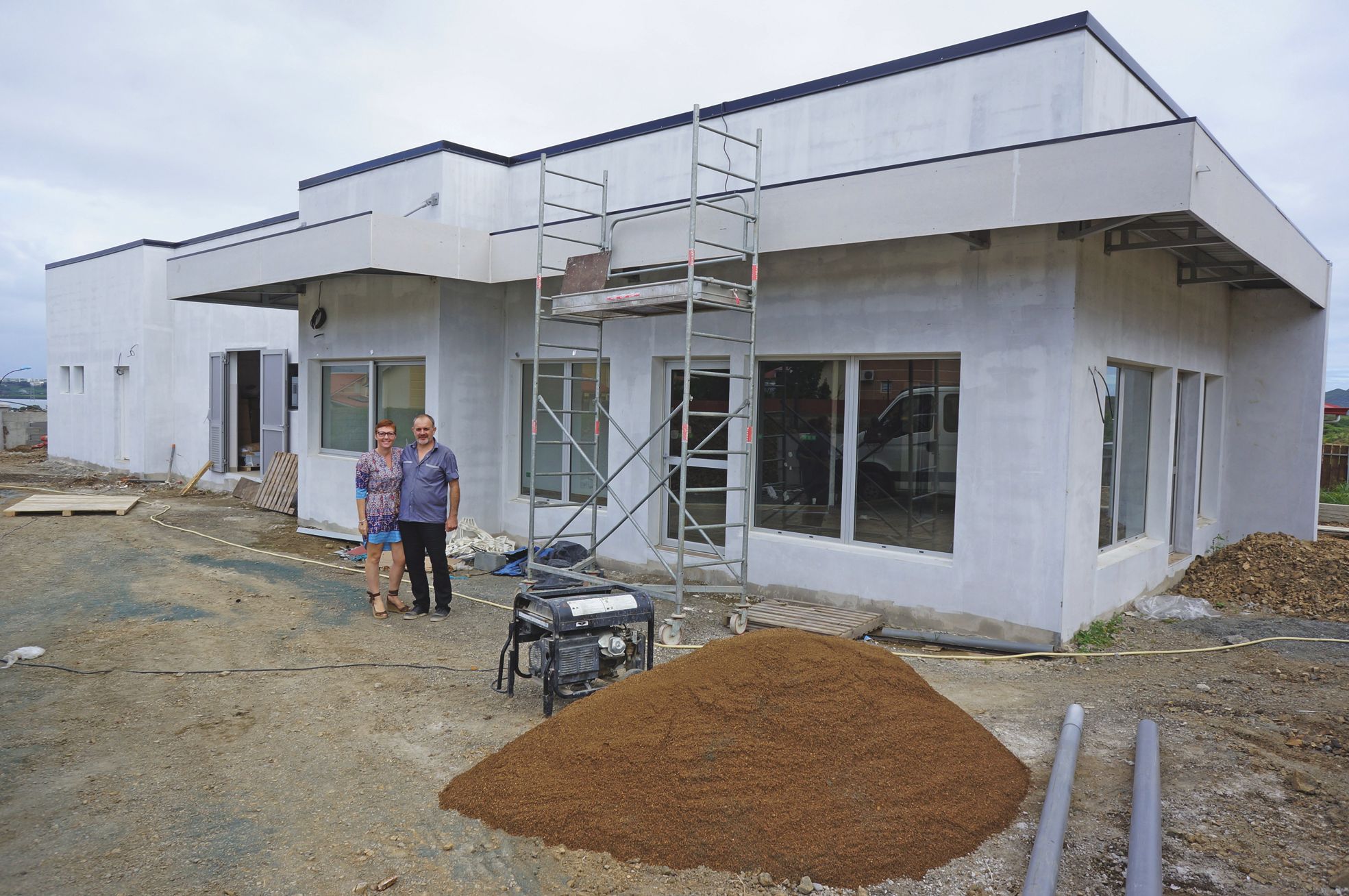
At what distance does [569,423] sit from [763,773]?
7036 millimetres

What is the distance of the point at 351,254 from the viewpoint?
10.5m

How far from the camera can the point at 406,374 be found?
12.0 meters

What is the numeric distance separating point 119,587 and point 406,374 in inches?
163

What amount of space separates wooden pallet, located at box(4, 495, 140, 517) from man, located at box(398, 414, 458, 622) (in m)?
8.82

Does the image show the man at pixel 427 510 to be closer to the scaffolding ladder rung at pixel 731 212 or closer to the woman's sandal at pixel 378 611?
the woman's sandal at pixel 378 611

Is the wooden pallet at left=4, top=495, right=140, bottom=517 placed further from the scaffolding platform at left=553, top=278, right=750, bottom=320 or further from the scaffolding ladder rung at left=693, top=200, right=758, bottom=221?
the scaffolding ladder rung at left=693, top=200, right=758, bottom=221

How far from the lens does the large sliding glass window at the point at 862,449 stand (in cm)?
817

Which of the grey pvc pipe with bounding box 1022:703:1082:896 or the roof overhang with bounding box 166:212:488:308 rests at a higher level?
the roof overhang with bounding box 166:212:488:308

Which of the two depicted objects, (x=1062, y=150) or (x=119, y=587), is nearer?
(x=1062, y=150)

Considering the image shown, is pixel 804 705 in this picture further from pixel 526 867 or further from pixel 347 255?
pixel 347 255

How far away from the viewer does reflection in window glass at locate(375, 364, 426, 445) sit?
11.8 metres

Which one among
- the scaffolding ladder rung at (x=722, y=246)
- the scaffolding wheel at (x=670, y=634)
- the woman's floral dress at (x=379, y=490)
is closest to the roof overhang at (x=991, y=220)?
the scaffolding ladder rung at (x=722, y=246)

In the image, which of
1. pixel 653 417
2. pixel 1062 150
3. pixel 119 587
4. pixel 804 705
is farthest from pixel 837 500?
pixel 119 587

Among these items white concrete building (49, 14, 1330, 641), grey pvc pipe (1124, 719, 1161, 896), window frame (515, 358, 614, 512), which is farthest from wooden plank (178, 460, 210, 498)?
grey pvc pipe (1124, 719, 1161, 896)
